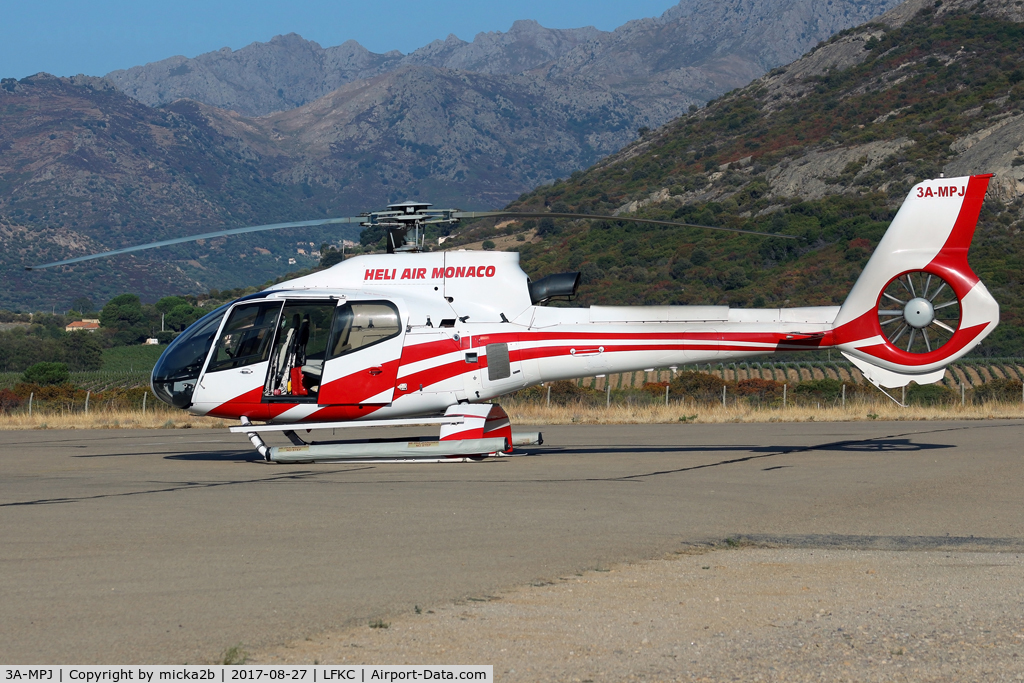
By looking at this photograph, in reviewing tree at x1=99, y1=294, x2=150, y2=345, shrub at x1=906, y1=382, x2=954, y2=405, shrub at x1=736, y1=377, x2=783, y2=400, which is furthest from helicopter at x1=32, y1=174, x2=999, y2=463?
tree at x1=99, y1=294, x2=150, y2=345

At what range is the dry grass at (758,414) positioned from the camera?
88.8 ft

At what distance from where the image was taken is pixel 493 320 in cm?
1677

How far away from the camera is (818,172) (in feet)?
306

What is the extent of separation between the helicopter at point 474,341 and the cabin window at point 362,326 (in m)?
0.02

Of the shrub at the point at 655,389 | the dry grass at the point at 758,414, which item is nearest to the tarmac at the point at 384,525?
the dry grass at the point at 758,414

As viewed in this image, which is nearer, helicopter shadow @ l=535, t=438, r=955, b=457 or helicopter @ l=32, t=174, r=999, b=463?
helicopter @ l=32, t=174, r=999, b=463

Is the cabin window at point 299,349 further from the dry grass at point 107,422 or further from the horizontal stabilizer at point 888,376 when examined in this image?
the dry grass at point 107,422

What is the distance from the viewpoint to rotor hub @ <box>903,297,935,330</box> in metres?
15.8

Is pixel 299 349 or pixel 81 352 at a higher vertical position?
pixel 81 352

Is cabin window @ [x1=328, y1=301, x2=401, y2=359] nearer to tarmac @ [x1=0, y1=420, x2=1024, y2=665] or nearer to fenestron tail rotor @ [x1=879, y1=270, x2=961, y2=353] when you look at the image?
tarmac @ [x1=0, y1=420, x2=1024, y2=665]

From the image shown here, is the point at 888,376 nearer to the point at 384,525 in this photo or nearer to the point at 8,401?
the point at 384,525

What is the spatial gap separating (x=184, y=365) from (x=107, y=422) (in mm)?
13460
